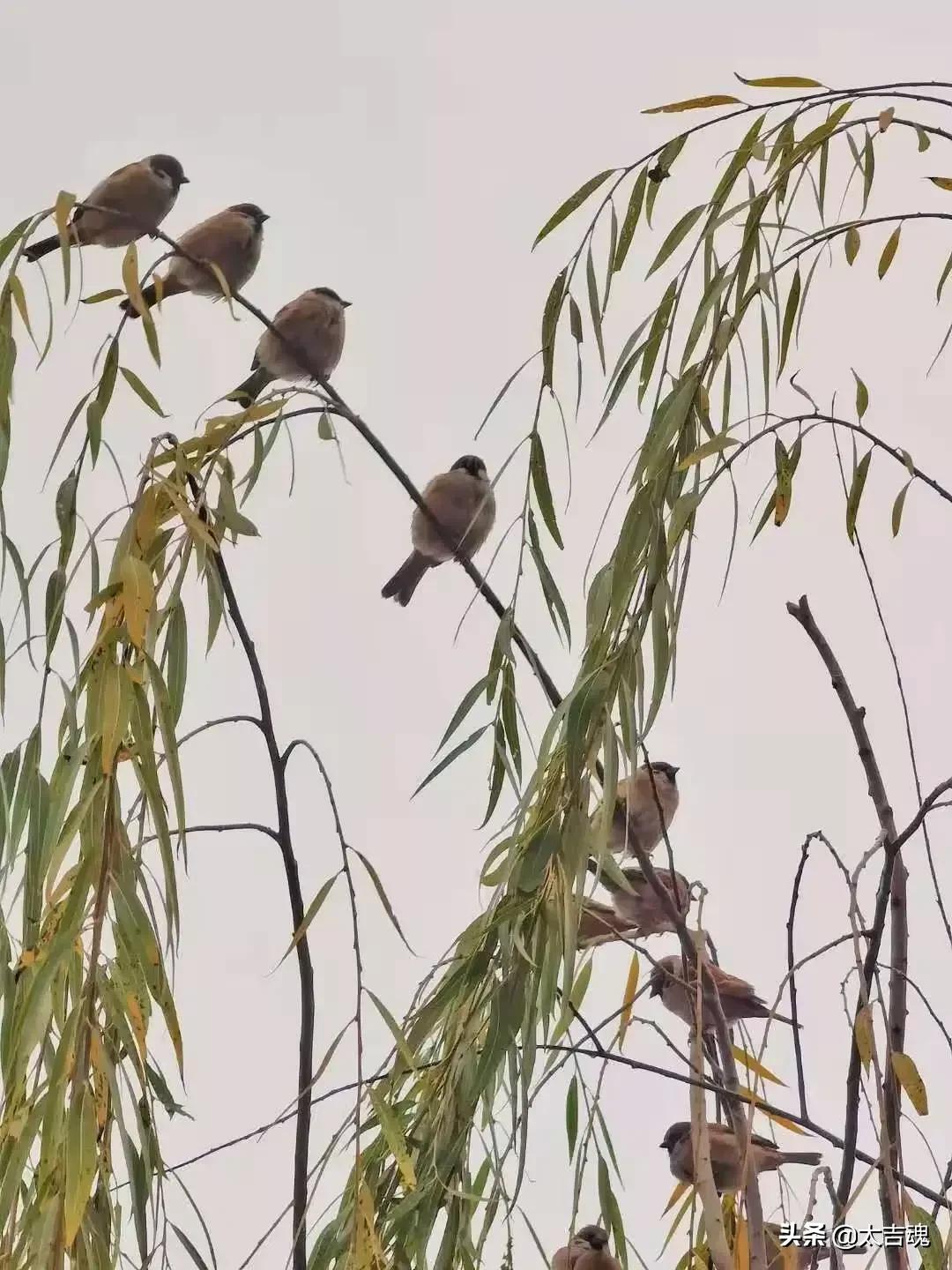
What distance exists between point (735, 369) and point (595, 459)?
1.18 m

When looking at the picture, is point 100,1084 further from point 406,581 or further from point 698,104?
point 406,581

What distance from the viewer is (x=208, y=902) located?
1678 millimetres

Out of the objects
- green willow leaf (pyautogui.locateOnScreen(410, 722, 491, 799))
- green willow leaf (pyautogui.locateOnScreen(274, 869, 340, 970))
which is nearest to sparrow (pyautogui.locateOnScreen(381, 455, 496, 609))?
green willow leaf (pyautogui.locateOnScreen(410, 722, 491, 799))

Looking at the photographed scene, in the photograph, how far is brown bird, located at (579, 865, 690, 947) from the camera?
114 cm

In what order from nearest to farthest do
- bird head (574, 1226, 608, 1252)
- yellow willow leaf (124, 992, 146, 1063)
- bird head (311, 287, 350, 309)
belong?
yellow willow leaf (124, 992, 146, 1063), bird head (574, 1226, 608, 1252), bird head (311, 287, 350, 309)

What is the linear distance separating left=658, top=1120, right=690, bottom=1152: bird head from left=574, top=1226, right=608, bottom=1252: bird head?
0.48 meters

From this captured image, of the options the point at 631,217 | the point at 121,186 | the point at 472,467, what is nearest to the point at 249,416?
the point at 631,217

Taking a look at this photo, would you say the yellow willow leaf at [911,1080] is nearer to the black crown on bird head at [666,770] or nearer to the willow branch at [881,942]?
the willow branch at [881,942]

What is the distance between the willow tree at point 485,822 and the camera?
83 cm

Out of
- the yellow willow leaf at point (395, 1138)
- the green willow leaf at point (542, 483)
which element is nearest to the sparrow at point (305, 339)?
the green willow leaf at point (542, 483)

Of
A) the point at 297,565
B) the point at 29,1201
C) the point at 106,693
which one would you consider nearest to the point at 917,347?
the point at 297,565

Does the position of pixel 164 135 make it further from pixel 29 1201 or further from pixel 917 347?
pixel 29 1201

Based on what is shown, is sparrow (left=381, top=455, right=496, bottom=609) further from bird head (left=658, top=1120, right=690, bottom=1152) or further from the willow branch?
the willow branch

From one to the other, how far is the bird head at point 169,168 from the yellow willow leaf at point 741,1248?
1.38m
